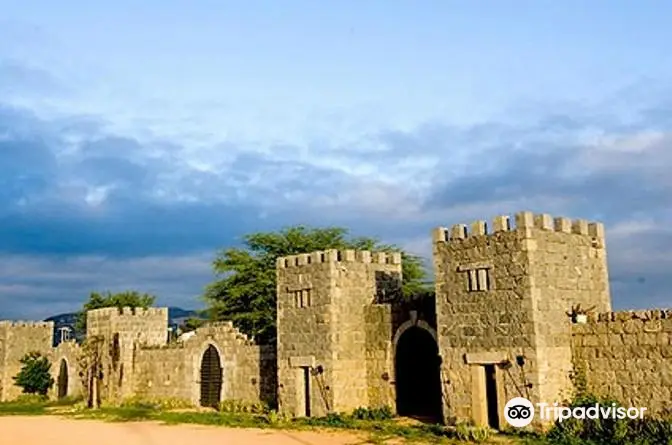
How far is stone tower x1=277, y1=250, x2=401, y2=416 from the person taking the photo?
19078 millimetres

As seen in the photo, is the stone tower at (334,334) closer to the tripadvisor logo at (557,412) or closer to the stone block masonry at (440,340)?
the stone block masonry at (440,340)

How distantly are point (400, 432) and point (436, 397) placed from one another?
3.71 meters

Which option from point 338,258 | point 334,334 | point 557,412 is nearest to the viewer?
point 557,412

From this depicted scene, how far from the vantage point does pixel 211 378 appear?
23719mm

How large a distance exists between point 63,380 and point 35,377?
1782 millimetres

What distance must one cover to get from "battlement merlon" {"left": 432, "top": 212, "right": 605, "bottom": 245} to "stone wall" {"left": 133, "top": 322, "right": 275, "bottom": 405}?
759 centimetres

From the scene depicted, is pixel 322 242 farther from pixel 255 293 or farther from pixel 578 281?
pixel 578 281

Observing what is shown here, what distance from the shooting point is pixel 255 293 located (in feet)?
108

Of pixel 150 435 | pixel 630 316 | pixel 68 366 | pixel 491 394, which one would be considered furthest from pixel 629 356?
pixel 68 366

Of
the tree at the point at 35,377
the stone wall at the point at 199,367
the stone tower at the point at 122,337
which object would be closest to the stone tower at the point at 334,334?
the stone wall at the point at 199,367

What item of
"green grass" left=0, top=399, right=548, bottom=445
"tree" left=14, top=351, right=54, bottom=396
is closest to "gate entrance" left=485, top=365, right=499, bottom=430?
"green grass" left=0, top=399, right=548, bottom=445

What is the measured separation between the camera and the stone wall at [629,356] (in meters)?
13.9

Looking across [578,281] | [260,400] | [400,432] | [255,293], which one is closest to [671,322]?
[578,281]

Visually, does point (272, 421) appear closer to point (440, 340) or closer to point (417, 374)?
point (417, 374)
